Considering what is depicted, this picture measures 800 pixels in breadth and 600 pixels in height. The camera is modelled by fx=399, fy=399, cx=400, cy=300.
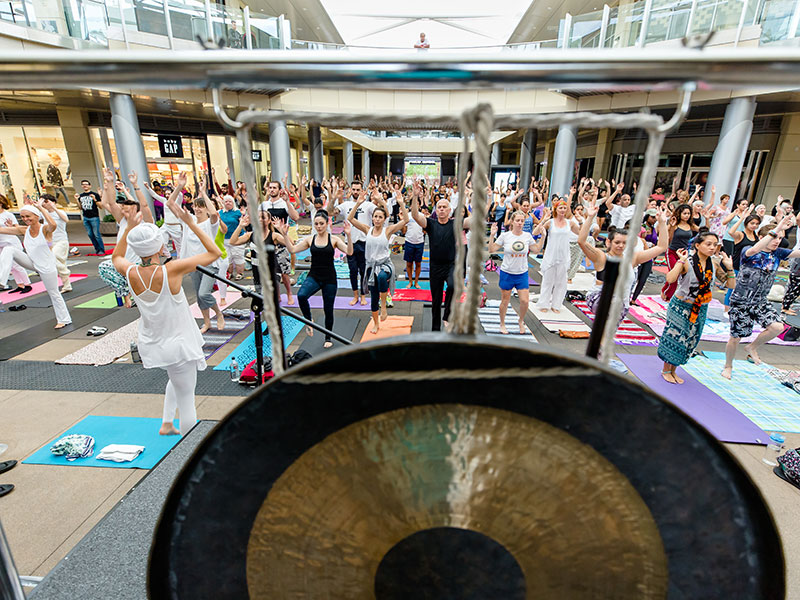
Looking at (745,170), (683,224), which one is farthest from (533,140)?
(683,224)

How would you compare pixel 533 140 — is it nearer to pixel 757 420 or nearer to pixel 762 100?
pixel 762 100

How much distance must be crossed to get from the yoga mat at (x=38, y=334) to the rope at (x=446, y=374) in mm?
7573

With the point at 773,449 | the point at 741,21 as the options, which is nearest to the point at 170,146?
the point at 773,449

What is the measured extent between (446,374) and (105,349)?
7.09 metres

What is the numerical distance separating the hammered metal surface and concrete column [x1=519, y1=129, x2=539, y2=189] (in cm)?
2378

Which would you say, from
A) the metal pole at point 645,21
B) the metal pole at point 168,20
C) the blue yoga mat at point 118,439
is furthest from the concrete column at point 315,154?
the blue yoga mat at point 118,439

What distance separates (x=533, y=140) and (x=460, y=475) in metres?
24.4

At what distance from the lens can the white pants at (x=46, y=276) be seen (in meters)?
6.84

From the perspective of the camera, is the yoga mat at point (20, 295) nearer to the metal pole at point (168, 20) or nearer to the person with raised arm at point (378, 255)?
the person with raised arm at point (378, 255)

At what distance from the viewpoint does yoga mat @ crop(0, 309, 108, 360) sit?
6195 mm

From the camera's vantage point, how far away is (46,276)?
22.4 feet

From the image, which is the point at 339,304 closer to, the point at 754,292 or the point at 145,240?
the point at 145,240

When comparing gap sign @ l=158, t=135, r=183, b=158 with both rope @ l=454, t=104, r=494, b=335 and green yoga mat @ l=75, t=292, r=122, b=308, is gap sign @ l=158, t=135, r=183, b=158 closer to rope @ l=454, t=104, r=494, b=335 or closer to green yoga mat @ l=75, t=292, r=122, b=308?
green yoga mat @ l=75, t=292, r=122, b=308

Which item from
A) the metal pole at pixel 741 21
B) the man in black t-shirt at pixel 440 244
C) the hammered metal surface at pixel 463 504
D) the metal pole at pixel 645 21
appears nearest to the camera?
the hammered metal surface at pixel 463 504
